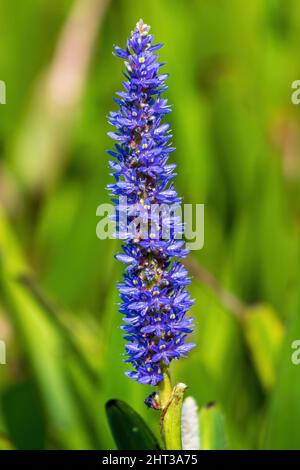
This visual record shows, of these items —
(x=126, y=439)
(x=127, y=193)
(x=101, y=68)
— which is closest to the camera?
(x=127, y=193)

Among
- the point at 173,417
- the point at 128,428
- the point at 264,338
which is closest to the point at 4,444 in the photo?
the point at 128,428

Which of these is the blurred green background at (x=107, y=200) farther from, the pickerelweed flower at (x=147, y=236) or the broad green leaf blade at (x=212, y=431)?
the pickerelweed flower at (x=147, y=236)

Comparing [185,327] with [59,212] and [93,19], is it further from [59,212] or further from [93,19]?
[93,19]

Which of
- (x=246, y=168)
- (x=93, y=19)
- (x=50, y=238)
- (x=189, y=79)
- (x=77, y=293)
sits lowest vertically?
(x=77, y=293)

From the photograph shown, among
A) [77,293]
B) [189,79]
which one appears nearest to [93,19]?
[189,79]

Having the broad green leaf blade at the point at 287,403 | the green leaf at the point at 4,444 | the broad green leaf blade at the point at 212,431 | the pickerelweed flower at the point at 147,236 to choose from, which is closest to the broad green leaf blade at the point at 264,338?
the broad green leaf blade at the point at 287,403

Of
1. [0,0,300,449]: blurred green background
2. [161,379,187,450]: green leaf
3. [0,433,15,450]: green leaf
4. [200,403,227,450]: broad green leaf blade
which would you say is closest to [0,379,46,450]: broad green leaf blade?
[0,0,300,449]: blurred green background
